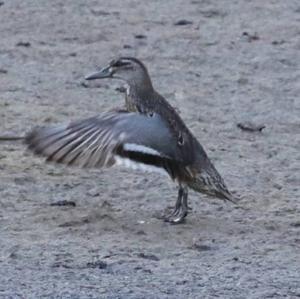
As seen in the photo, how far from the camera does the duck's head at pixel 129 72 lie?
9625 millimetres

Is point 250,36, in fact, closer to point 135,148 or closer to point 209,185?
point 209,185

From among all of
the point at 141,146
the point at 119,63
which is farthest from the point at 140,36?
the point at 141,146

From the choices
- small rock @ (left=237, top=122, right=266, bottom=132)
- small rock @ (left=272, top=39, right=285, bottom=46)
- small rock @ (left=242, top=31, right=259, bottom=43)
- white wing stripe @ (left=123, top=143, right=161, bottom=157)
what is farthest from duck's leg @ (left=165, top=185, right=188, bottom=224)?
small rock @ (left=242, top=31, right=259, bottom=43)

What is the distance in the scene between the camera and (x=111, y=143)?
345 inches

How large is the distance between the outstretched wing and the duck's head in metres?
0.63

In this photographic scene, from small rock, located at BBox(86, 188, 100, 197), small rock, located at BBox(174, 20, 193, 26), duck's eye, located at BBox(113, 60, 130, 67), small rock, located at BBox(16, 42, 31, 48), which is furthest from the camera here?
small rock, located at BBox(174, 20, 193, 26)

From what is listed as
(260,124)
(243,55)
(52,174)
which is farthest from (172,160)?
(243,55)

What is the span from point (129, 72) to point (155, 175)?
67 centimetres

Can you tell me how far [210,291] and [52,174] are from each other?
243 cm

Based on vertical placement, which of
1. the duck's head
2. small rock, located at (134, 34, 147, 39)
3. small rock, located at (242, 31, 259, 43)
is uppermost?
the duck's head

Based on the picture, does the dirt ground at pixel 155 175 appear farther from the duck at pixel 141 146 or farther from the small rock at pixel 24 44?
the duck at pixel 141 146

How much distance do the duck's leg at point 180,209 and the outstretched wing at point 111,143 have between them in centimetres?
12

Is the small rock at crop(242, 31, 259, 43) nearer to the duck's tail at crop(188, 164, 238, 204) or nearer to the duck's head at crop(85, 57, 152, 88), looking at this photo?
the duck's head at crop(85, 57, 152, 88)

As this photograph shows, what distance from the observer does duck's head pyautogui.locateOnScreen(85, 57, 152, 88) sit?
379 inches
